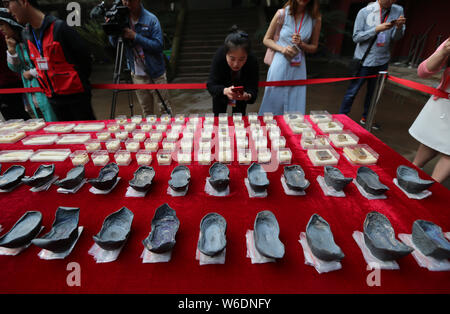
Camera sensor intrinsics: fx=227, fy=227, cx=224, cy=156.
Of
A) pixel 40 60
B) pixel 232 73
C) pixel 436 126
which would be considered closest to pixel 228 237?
pixel 232 73

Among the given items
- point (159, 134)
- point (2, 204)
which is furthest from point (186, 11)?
point (2, 204)

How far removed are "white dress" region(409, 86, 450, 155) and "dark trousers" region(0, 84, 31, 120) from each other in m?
4.52

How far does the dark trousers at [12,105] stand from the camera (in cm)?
294

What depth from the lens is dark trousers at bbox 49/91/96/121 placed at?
7.58 feet

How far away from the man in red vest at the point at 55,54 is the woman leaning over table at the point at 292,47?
6.52ft

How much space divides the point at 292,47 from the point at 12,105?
362 centimetres

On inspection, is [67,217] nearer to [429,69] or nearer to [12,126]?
[12,126]

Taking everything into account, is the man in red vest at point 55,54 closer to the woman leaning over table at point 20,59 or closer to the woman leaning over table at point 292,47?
the woman leaning over table at point 20,59

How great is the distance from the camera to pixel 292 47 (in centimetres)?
247

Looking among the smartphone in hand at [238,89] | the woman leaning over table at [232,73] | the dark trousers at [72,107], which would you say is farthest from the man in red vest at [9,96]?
the smartphone in hand at [238,89]

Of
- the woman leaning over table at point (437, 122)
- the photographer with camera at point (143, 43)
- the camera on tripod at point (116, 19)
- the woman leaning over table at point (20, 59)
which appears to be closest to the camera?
the woman leaning over table at point (437, 122)

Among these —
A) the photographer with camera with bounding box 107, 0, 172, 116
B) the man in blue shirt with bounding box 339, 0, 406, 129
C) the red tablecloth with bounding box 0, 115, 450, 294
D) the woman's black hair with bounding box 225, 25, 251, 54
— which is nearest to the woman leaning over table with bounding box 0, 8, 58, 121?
the photographer with camera with bounding box 107, 0, 172, 116

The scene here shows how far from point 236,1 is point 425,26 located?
853 cm

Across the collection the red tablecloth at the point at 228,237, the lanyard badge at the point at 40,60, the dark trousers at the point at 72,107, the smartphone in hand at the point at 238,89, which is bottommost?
the red tablecloth at the point at 228,237
